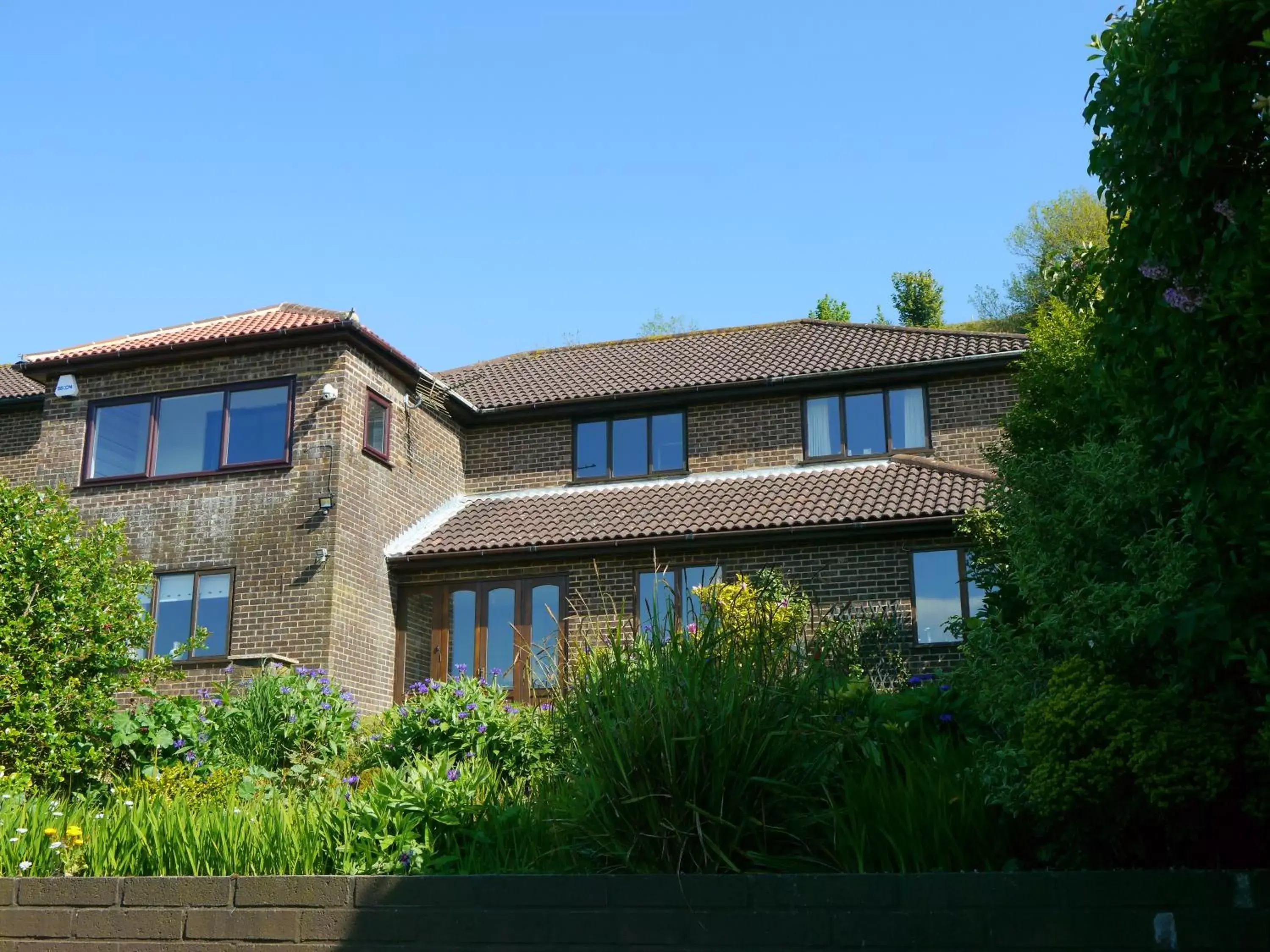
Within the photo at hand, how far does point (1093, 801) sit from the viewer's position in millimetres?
5348

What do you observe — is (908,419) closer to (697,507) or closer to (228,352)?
(697,507)

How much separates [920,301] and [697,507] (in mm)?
34979

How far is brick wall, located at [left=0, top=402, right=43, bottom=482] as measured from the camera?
21.4m

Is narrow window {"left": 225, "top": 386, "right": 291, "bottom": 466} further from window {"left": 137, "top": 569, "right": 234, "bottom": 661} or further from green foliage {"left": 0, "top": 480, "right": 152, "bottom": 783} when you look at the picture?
green foliage {"left": 0, "top": 480, "right": 152, "bottom": 783}

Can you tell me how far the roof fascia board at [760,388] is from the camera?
2039cm

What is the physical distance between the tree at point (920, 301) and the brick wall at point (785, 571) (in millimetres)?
34769

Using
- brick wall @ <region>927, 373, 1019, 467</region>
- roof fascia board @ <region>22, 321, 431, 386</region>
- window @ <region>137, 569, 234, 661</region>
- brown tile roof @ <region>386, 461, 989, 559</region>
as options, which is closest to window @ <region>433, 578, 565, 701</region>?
brown tile roof @ <region>386, 461, 989, 559</region>

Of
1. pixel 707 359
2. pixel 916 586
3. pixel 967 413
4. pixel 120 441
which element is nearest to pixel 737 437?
pixel 707 359

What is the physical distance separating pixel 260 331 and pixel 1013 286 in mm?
41865

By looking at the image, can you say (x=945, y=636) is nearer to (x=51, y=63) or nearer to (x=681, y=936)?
(x=681, y=936)

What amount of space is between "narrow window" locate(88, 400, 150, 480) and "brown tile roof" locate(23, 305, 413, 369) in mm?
947

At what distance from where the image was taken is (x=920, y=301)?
5156 centimetres

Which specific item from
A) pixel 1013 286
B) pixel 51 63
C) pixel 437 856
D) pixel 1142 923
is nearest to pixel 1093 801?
pixel 1142 923

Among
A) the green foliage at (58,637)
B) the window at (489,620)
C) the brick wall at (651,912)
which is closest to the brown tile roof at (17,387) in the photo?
the window at (489,620)
